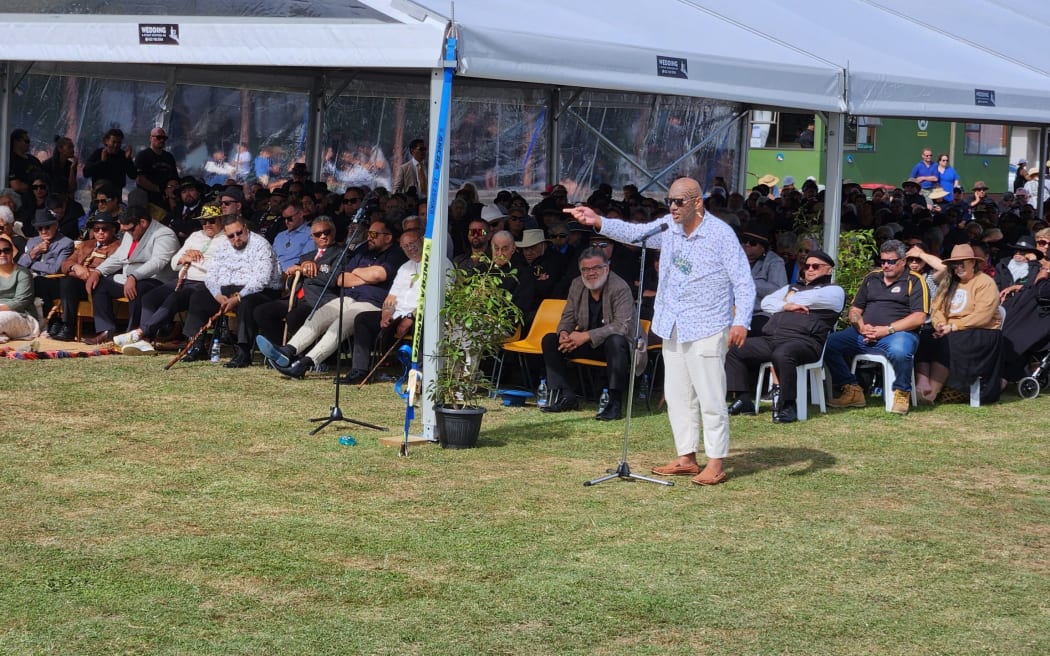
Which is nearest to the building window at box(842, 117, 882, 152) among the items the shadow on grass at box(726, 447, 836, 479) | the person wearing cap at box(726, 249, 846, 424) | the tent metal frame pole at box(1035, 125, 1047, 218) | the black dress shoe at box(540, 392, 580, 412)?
the tent metal frame pole at box(1035, 125, 1047, 218)

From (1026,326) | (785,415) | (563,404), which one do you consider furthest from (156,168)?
(1026,326)

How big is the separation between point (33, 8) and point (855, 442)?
6.48 meters

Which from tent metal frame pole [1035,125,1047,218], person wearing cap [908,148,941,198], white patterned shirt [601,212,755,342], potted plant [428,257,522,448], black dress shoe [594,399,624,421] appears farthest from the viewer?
person wearing cap [908,148,941,198]

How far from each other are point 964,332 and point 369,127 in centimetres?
1009

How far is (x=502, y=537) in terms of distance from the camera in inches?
235

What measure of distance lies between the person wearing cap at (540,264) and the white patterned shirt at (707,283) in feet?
10.8

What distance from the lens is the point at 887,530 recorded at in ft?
20.6

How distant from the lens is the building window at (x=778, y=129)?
27109 mm

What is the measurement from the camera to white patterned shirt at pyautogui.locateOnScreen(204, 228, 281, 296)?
10.9 metres

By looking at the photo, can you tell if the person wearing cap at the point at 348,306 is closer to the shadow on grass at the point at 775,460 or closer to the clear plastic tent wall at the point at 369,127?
the shadow on grass at the point at 775,460

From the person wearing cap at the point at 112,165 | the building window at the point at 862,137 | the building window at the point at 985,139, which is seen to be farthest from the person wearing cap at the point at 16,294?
the building window at the point at 985,139

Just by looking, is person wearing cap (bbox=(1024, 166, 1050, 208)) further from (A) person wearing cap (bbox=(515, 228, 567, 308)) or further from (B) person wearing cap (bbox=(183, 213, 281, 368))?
(B) person wearing cap (bbox=(183, 213, 281, 368))

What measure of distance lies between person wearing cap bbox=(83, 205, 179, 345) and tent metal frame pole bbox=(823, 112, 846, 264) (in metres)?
5.34

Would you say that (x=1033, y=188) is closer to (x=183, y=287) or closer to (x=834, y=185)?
(x=834, y=185)
